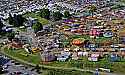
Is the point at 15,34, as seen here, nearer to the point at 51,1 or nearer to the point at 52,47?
the point at 52,47

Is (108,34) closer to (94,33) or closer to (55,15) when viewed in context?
(94,33)

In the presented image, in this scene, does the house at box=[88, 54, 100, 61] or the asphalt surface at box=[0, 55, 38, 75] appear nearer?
the asphalt surface at box=[0, 55, 38, 75]

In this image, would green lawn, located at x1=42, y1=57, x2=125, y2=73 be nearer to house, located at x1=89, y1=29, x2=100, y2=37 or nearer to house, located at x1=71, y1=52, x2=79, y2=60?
house, located at x1=71, y1=52, x2=79, y2=60

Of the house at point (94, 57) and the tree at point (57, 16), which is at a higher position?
the tree at point (57, 16)

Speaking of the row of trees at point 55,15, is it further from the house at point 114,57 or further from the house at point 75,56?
the house at point 114,57

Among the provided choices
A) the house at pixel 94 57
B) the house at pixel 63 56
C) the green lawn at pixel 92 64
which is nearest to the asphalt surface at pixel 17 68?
the green lawn at pixel 92 64

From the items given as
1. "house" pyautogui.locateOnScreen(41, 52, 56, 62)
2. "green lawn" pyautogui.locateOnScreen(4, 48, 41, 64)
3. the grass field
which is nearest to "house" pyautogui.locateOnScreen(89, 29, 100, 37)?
the grass field

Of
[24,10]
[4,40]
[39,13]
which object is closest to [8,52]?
[4,40]

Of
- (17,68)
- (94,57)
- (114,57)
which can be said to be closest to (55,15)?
(17,68)

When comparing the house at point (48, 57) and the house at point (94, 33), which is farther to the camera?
the house at point (94, 33)
